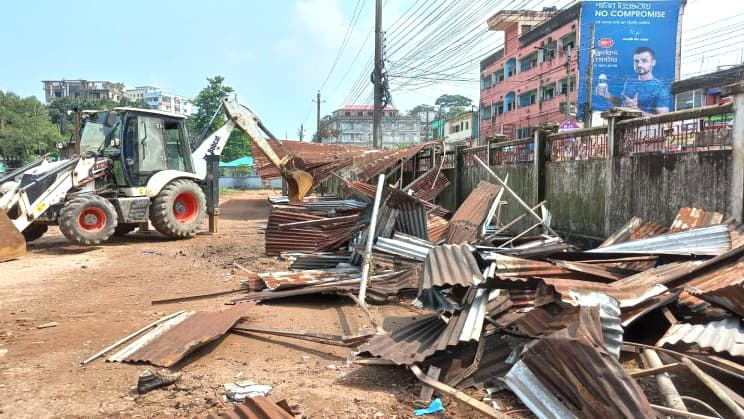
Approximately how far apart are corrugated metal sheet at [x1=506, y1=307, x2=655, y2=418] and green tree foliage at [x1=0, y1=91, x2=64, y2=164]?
43.9 m

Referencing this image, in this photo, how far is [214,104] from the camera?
165 feet

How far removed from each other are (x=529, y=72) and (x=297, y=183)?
91.8 ft

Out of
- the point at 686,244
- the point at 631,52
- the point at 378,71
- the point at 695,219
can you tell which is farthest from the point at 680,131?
the point at 631,52

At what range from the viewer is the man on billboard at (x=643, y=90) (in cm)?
2955

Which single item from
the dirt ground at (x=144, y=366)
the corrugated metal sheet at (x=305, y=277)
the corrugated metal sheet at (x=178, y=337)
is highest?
the corrugated metal sheet at (x=305, y=277)

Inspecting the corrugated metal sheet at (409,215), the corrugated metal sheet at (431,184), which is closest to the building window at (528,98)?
the corrugated metal sheet at (431,184)

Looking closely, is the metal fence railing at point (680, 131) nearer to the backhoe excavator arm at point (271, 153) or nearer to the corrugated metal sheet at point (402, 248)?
the corrugated metal sheet at point (402, 248)

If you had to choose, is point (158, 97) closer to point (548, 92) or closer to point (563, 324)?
point (548, 92)

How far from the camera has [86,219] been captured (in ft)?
32.1

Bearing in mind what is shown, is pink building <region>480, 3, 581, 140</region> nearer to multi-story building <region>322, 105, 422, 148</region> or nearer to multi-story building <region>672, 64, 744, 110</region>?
multi-story building <region>672, 64, 744, 110</region>

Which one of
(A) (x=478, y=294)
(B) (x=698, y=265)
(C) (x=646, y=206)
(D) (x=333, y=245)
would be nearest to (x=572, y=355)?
(A) (x=478, y=294)

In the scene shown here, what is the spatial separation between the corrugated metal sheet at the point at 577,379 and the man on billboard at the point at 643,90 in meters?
30.3

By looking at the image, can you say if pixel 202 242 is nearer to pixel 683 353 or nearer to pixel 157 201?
pixel 157 201

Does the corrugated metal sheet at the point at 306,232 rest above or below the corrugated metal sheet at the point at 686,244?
below
